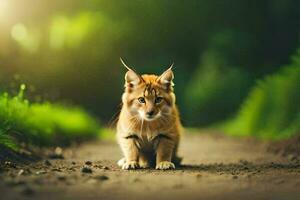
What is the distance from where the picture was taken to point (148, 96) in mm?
8062

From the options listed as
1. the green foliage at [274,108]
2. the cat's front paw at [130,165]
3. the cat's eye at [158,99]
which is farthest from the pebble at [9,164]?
the green foliage at [274,108]

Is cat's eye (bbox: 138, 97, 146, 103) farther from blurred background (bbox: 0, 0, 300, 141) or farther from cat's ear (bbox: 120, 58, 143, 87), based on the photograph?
blurred background (bbox: 0, 0, 300, 141)

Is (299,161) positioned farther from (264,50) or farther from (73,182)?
(264,50)

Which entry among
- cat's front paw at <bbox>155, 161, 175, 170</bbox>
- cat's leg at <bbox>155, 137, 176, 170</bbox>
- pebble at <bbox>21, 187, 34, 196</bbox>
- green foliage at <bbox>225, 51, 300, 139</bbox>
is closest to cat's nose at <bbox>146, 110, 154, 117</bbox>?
cat's leg at <bbox>155, 137, 176, 170</bbox>

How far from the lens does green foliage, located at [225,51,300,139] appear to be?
14.9m

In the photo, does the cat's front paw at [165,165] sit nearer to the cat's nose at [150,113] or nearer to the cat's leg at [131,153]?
the cat's leg at [131,153]

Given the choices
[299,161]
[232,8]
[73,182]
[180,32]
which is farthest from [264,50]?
[73,182]

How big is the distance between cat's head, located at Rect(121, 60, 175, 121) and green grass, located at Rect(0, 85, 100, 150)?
1716 mm

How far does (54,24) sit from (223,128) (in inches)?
270

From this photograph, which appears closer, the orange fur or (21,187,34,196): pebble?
(21,187,34,196): pebble

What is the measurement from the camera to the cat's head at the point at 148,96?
26.5 feet

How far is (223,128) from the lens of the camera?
75.9 feet

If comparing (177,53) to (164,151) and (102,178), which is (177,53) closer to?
(164,151)

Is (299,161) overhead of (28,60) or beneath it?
beneath
